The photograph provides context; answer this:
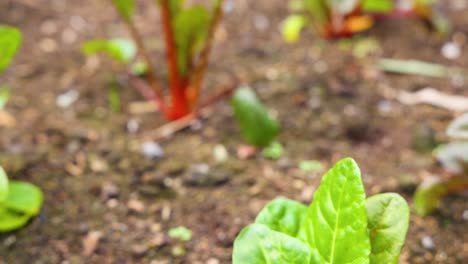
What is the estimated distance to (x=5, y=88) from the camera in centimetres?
171

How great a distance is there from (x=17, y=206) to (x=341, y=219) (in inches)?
27.7

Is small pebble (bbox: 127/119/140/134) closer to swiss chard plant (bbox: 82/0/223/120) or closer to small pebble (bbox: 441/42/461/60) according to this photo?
swiss chard plant (bbox: 82/0/223/120)

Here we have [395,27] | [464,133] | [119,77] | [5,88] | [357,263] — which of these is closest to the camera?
[357,263]

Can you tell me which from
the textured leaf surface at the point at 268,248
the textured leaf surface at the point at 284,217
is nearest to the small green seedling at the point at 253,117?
the textured leaf surface at the point at 284,217

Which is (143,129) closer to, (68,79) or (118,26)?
(68,79)

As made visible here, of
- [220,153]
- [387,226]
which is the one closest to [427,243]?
[387,226]

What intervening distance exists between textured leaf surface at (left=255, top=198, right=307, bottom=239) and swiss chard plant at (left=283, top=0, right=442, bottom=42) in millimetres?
1165

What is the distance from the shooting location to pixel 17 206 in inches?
43.5

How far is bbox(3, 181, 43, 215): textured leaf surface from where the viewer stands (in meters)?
1.11

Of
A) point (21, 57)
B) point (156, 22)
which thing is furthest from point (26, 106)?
point (156, 22)

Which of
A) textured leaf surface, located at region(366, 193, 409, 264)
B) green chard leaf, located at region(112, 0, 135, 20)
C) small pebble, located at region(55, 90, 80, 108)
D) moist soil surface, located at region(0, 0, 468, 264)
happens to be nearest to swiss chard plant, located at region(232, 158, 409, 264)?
textured leaf surface, located at region(366, 193, 409, 264)

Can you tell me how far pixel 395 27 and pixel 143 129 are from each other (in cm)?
119

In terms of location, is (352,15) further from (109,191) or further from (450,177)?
(109,191)

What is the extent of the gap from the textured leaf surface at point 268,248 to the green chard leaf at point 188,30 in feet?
2.71
